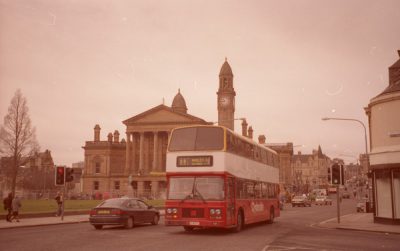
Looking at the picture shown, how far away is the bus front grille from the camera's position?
18.6 meters

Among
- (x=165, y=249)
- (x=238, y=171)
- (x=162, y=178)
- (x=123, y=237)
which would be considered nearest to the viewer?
(x=165, y=249)

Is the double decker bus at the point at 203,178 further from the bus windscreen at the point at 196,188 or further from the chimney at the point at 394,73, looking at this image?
the chimney at the point at 394,73

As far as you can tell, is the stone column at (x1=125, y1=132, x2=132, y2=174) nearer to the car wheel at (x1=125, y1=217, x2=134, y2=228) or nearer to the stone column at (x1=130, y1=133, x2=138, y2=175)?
the stone column at (x1=130, y1=133, x2=138, y2=175)

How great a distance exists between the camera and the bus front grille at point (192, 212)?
61.1 ft

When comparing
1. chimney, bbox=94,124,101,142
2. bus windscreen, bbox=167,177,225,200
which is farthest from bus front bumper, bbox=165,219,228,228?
chimney, bbox=94,124,101,142

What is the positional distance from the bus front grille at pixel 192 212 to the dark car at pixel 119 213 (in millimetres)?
4036

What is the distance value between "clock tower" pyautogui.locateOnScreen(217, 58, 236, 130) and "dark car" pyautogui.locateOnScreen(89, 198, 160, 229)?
75.1m

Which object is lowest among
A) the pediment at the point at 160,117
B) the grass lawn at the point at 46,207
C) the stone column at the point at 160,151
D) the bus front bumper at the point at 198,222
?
the grass lawn at the point at 46,207

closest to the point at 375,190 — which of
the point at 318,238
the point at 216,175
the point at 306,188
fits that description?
the point at 318,238

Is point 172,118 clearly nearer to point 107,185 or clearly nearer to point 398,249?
point 107,185

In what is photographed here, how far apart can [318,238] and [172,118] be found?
257 ft

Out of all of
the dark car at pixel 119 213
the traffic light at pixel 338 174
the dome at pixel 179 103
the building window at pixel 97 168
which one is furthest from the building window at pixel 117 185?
the dark car at pixel 119 213

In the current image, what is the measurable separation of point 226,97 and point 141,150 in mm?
21520

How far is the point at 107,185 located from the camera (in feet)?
338
